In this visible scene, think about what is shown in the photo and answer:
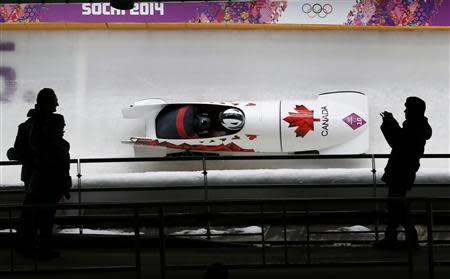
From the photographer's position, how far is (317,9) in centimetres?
959

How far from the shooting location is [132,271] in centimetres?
449

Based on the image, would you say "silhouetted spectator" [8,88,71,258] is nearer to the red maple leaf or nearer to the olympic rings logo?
the red maple leaf

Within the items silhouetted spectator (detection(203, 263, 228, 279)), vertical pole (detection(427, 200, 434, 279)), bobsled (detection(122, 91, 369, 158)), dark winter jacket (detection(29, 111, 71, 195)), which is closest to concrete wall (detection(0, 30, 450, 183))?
bobsled (detection(122, 91, 369, 158))

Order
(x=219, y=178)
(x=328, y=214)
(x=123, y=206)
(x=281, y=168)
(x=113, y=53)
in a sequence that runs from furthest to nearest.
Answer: (x=113, y=53) → (x=281, y=168) → (x=219, y=178) → (x=328, y=214) → (x=123, y=206)

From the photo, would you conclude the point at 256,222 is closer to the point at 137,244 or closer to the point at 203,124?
the point at 137,244

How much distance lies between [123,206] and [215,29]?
5833 mm

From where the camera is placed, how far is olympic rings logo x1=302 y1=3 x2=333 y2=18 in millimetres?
9578

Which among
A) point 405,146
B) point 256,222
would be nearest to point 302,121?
point 405,146

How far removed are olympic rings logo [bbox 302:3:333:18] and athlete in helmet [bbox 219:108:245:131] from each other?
5.79 ft

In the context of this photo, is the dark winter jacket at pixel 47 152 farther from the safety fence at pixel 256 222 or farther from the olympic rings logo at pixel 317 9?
the olympic rings logo at pixel 317 9

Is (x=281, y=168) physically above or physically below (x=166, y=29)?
below

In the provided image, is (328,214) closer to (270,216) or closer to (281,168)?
(270,216)

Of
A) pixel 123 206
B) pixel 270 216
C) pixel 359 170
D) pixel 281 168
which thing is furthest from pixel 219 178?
pixel 123 206

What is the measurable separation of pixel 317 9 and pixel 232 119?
1943mm
